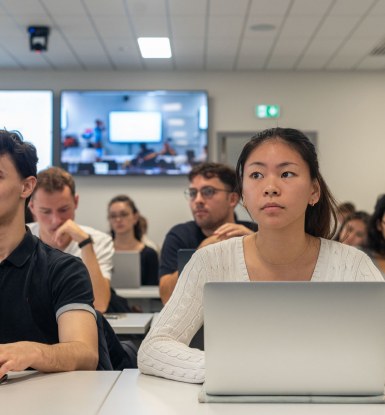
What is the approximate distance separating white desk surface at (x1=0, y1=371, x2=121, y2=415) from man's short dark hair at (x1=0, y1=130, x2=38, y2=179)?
66 centimetres

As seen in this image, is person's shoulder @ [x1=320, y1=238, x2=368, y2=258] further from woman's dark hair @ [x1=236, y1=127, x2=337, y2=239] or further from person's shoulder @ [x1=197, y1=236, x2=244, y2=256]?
person's shoulder @ [x1=197, y1=236, x2=244, y2=256]

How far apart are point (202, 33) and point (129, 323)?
3.55 m

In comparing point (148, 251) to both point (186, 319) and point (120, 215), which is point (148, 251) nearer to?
point (120, 215)

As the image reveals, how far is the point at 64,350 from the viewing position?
5.74ft

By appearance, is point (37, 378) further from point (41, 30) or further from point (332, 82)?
point (332, 82)

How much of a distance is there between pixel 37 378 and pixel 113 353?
0.58 m

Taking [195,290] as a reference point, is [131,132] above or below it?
above

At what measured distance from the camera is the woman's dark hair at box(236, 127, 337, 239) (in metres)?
2.02

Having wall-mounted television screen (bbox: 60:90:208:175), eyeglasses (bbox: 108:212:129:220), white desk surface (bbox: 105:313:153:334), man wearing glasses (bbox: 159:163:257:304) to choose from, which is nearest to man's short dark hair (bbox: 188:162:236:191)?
man wearing glasses (bbox: 159:163:257:304)

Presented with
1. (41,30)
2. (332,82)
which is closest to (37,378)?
(41,30)

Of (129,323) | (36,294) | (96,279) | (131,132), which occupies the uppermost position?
(131,132)

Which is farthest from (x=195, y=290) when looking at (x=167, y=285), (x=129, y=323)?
(x=129, y=323)

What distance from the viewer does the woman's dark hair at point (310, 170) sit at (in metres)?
2.02

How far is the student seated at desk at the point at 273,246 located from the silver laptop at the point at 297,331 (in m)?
0.41
